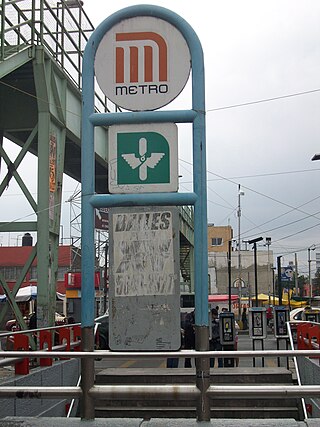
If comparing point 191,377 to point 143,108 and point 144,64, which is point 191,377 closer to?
point 143,108

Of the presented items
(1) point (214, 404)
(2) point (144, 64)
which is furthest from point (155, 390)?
(1) point (214, 404)

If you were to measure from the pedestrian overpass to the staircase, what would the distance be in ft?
13.6

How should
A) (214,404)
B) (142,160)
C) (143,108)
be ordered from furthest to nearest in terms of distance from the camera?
(214,404)
(143,108)
(142,160)

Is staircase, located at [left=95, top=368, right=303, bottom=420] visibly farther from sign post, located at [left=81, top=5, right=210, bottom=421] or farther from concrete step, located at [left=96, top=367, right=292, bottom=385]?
sign post, located at [left=81, top=5, right=210, bottom=421]

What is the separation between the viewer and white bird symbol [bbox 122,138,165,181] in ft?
18.4

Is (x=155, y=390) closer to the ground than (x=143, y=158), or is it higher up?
closer to the ground

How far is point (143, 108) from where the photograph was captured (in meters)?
5.73

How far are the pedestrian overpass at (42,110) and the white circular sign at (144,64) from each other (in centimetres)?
848

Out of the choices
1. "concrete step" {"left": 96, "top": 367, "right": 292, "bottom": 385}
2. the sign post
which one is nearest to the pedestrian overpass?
"concrete step" {"left": 96, "top": 367, "right": 292, "bottom": 385}

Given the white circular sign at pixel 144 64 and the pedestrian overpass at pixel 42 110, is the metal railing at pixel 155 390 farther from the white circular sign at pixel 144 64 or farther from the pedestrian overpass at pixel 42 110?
the pedestrian overpass at pixel 42 110

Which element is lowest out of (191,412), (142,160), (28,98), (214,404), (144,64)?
(191,412)

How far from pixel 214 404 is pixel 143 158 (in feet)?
17.3

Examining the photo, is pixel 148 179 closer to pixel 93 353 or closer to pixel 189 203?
pixel 189 203

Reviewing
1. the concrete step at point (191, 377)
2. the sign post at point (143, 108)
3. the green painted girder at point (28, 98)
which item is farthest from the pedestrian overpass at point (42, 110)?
the sign post at point (143, 108)
